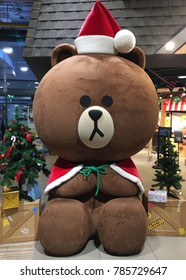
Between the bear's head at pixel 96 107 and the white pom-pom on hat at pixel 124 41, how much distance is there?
0.31 ft

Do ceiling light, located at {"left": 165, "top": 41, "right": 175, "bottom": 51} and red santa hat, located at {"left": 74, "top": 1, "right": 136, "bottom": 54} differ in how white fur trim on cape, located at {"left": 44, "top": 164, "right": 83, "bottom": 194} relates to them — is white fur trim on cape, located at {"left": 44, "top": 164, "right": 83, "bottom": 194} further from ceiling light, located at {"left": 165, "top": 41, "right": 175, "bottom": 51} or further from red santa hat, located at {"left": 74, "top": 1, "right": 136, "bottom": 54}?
ceiling light, located at {"left": 165, "top": 41, "right": 175, "bottom": 51}

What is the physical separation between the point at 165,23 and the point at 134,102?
5.94 feet

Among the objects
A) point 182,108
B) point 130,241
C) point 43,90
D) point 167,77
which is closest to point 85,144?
point 43,90

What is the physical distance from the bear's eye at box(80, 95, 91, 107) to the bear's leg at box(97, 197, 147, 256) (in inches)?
33.3

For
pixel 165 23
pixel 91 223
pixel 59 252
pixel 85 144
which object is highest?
pixel 165 23

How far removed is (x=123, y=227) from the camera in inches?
86.4

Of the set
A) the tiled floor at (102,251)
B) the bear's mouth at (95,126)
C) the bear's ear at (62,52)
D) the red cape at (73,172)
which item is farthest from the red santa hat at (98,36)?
the tiled floor at (102,251)

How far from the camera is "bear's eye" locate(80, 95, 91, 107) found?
212 cm

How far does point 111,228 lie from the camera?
221cm

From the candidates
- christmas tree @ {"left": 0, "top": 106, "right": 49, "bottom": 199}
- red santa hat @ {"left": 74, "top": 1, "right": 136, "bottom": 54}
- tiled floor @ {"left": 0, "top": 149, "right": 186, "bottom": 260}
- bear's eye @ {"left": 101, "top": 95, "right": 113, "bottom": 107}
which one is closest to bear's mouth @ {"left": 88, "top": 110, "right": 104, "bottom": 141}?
bear's eye @ {"left": 101, "top": 95, "right": 113, "bottom": 107}

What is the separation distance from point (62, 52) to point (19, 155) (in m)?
1.08

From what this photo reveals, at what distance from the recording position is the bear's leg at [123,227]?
220cm

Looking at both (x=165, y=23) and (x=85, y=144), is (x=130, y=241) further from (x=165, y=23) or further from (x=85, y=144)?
(x=165, y=23)

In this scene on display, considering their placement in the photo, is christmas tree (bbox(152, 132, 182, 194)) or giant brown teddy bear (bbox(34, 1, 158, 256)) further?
christmas tree (bbox(152, 132, 182, 194))
